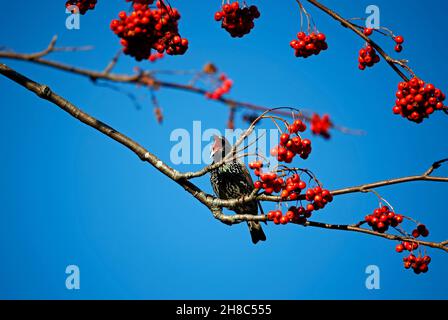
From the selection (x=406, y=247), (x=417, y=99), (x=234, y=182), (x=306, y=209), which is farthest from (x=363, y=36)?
(x=234, y=182)

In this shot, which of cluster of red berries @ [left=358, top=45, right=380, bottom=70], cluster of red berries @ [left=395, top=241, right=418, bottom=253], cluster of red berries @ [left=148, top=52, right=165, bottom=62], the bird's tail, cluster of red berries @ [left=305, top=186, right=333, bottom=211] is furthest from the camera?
the bird's tail

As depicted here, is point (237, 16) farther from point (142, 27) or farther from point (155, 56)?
point (142, 27)

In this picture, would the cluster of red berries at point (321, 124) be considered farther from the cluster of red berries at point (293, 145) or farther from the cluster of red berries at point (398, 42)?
the cluster of red berries at point (398, 42)

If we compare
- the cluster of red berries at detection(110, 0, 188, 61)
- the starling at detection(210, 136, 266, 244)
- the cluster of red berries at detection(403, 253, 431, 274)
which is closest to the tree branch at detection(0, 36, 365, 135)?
the cluster of red berries at detection(110, 0, 188, 61)

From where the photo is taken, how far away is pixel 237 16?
3527mm

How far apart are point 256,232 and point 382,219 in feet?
17.2

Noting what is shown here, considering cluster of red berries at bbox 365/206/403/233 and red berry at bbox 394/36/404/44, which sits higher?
red berry at bbox 394/36/404/44

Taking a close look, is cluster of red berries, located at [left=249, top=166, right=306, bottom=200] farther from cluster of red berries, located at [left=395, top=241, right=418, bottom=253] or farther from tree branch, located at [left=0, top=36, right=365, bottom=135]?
tree branch, located at [left=0, top=36, right=365, bottom=135]

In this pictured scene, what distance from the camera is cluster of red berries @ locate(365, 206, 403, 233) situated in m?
3.32

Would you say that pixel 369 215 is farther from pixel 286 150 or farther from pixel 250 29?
pixel 250 29

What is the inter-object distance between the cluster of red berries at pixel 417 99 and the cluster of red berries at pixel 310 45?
0.71 m

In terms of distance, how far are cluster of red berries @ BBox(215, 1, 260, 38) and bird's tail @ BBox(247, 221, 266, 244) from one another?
209 inches

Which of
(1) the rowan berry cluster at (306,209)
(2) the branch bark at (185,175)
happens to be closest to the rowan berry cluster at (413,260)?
(2) the branch bark at (185,175)
